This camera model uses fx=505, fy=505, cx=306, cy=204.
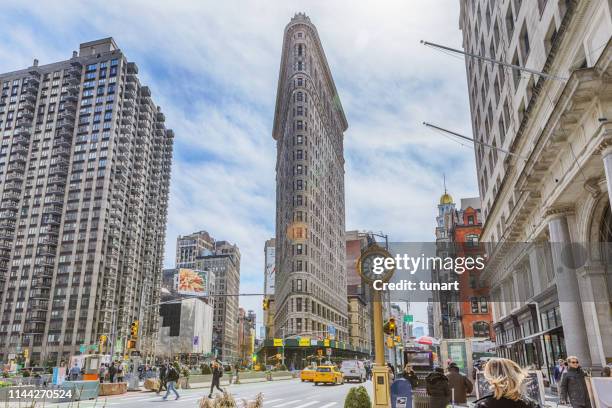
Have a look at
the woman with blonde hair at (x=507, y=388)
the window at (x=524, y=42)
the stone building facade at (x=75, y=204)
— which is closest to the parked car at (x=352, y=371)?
the window at (x=524, y=42)

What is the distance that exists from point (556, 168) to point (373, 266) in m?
11.4

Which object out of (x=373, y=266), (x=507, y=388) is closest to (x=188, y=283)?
(x=373, y=266)

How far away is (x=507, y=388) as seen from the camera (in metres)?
4.14

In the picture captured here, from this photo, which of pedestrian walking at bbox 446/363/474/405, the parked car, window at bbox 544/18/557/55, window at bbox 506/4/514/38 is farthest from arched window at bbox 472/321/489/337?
pedestrian walking at bbox 446/363/474/405

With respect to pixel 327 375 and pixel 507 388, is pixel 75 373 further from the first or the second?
pixel 507 388

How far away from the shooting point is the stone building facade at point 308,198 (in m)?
92.1

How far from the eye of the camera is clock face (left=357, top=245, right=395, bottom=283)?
49.8 feet

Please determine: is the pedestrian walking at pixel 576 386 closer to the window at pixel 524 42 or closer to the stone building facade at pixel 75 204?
the window at pixel 524 42

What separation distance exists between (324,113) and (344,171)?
1232 inches

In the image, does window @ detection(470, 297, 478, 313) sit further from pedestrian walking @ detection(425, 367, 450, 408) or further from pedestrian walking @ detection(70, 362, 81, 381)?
pedestrian walking @ detection(425, 367, 450, 408)

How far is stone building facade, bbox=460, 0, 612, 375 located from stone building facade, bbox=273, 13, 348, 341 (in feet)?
186

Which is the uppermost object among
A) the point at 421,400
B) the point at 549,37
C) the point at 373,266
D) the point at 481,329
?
the point at 549,37

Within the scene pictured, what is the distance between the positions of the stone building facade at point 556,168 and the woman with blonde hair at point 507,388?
556 inches

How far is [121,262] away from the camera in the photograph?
127m
